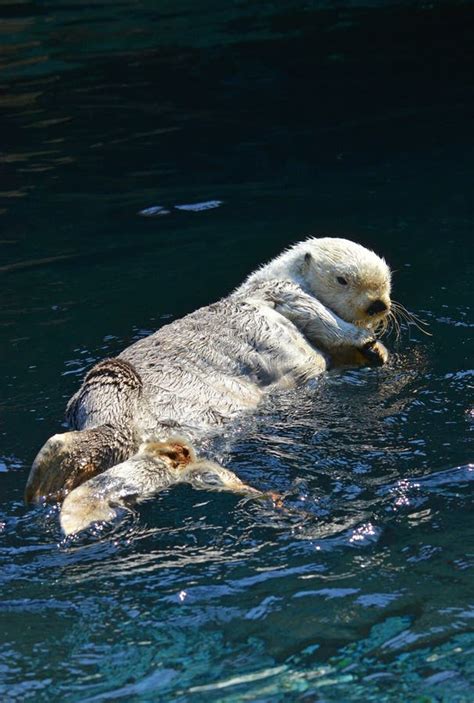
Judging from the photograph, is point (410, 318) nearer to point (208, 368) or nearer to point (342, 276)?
point (342, 276)

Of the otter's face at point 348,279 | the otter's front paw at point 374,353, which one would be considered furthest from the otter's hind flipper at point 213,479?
the otter's face at point 348,279

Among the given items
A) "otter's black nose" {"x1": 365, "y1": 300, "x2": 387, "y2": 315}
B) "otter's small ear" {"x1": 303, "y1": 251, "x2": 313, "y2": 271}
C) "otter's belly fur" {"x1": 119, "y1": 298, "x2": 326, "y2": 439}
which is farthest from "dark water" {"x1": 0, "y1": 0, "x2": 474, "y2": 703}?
"otter's small ear" {"x1": 303, "y1": 251, "x2": 313, "y2": 271}

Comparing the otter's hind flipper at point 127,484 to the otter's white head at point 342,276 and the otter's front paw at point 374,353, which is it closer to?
the otter's front paw at point 374,353

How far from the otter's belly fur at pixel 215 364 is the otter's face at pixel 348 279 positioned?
42 centimetres

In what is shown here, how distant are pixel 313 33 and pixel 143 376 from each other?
7.68 metres

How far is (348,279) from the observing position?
6078 millimetres

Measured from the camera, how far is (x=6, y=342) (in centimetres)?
661

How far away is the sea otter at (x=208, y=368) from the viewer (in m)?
4.24

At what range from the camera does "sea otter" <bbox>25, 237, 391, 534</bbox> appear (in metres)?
4.24

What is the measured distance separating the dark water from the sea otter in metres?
0.14

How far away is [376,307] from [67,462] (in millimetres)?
2504

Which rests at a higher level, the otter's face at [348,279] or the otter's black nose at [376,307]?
the otter's face at [348,279]

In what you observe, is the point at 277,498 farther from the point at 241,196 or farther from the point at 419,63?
the point at 419,63

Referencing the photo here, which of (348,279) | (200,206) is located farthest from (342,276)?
(200,206)
